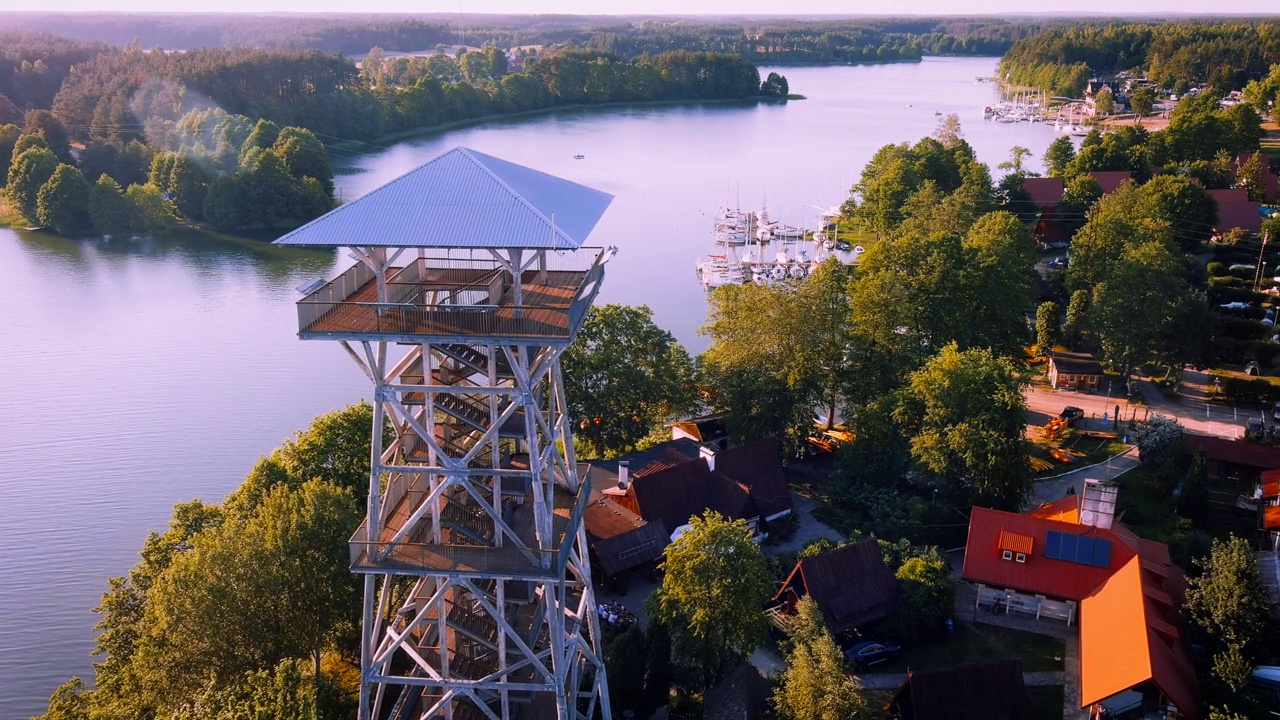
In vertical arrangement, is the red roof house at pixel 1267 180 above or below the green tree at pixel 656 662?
above

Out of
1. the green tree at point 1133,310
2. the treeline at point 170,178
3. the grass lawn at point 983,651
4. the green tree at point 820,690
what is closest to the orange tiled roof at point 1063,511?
the grass lawn at point 983,651

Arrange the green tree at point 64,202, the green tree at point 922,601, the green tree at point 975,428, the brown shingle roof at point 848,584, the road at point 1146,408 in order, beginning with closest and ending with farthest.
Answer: the brown shingle roof at point 848,584 → the green tree at point 922,601 → the green tree at point 975,428 → the road at point 1146,408 → the green tree at point 64,202

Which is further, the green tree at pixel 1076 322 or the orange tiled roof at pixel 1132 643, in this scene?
the green tree at pixel 1076 322

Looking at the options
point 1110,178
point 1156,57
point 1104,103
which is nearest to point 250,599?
point 1110,178

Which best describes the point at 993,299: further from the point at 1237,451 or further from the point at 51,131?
the point at 51,131

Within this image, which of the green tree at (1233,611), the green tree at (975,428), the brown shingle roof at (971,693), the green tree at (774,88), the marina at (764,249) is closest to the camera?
the brown shingle roof at (971,693)

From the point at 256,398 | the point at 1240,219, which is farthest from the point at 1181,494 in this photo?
the point at 1240,219

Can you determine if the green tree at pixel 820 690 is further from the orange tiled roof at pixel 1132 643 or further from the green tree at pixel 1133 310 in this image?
the green tree at pixel 1133 310
